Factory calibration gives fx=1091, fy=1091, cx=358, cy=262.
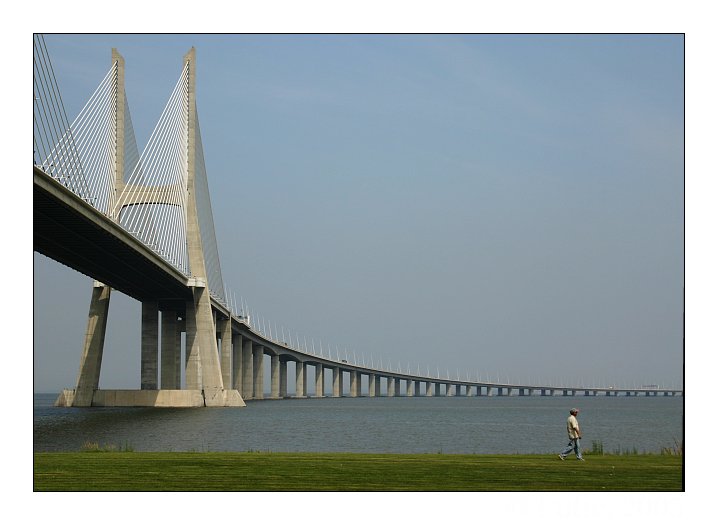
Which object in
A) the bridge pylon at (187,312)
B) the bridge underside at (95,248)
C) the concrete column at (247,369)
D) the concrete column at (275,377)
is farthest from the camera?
the concrete column at (275,377)

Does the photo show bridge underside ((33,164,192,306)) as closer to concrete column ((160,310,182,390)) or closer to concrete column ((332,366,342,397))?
concrete column ((160,310,182,390))

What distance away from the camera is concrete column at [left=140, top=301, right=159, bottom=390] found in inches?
3536

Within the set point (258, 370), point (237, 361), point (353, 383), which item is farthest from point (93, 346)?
point (353, 383)

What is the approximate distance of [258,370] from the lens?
138 metres

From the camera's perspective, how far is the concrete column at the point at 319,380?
165 m

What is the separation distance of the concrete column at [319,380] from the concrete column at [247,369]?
3641 cm

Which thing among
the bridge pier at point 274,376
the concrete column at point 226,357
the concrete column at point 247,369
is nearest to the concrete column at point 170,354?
the concrete column at point 226,357

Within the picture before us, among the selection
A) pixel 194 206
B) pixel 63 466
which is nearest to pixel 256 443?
pixel 63 466

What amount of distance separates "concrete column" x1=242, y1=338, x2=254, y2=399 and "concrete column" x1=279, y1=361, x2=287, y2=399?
28.2 metres

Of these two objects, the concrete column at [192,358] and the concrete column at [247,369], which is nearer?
the concrete column at [192,358]

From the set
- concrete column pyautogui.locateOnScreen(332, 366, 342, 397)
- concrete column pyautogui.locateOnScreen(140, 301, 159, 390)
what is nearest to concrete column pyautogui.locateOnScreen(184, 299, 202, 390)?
concrete column pyautogui.locateOnScreen(140, 301, 159, 390)

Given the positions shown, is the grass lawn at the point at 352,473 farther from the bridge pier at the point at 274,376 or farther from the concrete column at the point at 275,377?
the concrete column at the point at 275,377
